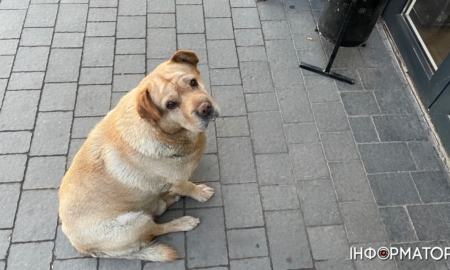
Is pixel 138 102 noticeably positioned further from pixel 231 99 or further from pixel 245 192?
pixel 231 99

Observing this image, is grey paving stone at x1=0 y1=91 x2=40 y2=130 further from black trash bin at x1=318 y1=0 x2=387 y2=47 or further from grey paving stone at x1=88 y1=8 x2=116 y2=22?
black trash bin at x1=318 y1=0 x2=387 y2=47

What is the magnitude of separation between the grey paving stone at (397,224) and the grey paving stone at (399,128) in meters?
1.00

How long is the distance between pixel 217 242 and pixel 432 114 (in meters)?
3.47

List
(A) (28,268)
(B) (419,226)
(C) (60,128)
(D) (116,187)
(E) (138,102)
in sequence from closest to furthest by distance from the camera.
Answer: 1. (E) (138,102)
2. (D) (116,187)
3. (A) (28,268)
4. (B) (419,226)
5. (C) (60,128)

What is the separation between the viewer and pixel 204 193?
3553mm

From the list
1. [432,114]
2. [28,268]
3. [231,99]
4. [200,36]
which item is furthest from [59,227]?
[432,114]

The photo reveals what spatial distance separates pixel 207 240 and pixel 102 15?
422 centimetres

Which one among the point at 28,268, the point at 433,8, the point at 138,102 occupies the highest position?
the point at 433,8

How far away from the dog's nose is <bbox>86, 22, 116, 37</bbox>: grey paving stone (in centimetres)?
331

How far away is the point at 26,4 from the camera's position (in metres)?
5.23

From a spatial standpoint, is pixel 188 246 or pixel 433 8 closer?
pixel 188 246

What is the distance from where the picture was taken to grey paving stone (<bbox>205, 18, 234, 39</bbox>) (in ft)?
16.3

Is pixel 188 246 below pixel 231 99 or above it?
below

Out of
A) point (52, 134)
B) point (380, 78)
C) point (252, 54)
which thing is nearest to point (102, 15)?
point (52, 134)
